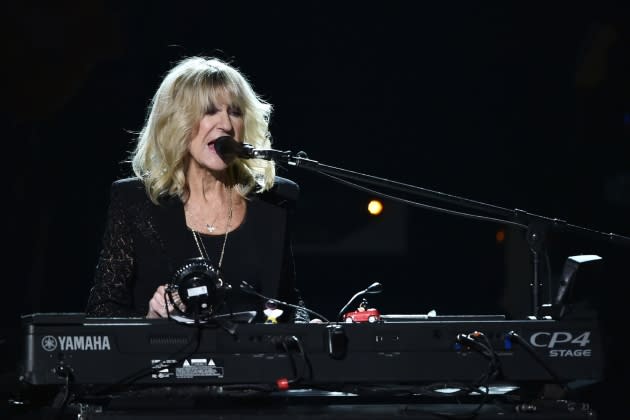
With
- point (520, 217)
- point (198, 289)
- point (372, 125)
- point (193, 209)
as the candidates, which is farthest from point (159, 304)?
point (372, 125)

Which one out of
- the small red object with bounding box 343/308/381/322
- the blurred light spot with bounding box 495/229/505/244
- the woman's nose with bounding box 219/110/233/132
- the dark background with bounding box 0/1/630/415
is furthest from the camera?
the blurred light spot with bounding box 495/229/505/244

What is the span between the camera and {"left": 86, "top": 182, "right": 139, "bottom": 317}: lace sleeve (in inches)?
85.4

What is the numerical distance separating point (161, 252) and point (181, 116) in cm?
36

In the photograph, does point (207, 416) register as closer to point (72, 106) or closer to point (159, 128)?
point (159, 128)

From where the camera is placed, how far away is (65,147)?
3936mm

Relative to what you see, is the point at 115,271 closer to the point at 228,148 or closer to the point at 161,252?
the point at 161,252

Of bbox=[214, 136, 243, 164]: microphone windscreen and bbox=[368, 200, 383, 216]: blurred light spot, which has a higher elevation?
bbox=[368, 200, 383, 216]: blurred light spot

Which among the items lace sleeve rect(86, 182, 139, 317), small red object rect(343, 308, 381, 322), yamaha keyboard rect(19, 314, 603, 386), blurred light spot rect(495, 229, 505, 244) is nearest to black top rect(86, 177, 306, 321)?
lace sleeve rect(86, 182, 139, 317)

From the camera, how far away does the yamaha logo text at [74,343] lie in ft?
4.98

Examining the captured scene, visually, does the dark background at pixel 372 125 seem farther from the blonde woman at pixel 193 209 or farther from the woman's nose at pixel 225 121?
the woman's nose at pixel 225 121

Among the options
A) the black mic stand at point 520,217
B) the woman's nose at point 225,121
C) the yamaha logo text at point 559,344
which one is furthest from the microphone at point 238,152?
the yamaha logo text at point 559,344

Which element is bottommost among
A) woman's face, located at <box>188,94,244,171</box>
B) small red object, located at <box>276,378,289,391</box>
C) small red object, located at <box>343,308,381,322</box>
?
small red object, located at <box>276,378,289,391</box>

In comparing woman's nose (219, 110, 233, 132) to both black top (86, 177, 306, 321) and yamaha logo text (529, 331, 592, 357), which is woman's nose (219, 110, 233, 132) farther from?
yamaha logo text (529, 331, 592, 357)

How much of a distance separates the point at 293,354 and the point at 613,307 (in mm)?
2893
